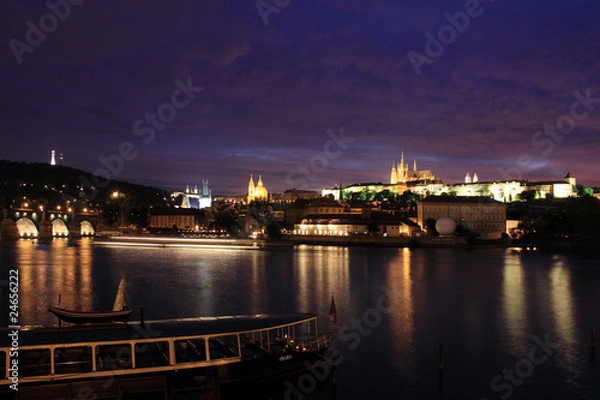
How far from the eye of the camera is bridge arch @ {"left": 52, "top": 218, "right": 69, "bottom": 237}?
79.9m

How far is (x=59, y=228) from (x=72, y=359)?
3138 inches

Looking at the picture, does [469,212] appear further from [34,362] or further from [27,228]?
[34,362]

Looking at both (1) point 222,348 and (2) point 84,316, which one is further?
(2) point 84,316

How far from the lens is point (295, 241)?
6022cm

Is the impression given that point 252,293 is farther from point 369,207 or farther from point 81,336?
point 369,207

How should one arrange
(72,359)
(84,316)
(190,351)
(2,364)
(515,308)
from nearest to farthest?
(2,364) → (72,359) → (190,351) → (84,316) → (515,308)

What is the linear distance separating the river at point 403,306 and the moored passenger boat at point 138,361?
3.99ft

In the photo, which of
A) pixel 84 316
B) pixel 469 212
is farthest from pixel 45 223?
pixel 84 316

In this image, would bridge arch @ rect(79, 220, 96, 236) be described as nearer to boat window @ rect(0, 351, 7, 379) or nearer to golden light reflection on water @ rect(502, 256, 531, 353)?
golden light reflection on water @ rect(502, 256, 531, 353)

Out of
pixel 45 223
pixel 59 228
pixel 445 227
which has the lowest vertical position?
pixel 445 227

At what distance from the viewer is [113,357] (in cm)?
850

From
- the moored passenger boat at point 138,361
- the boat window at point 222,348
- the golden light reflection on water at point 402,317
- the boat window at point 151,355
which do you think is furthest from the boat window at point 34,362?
the golden light reflection on water at point 402,317

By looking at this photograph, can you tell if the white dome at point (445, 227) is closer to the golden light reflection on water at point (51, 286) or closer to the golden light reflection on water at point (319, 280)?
the golden light reflection on water at point (319, 280)

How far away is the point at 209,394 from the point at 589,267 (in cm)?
3275
